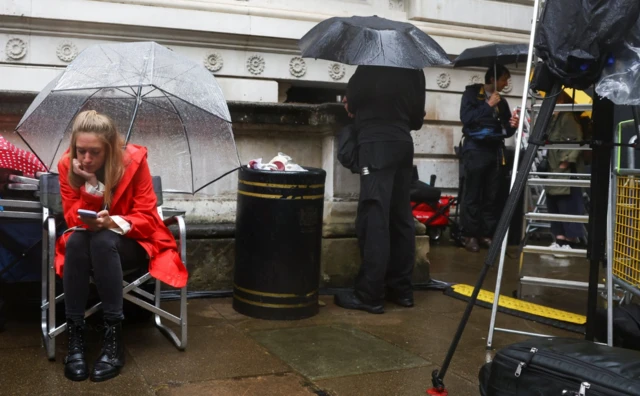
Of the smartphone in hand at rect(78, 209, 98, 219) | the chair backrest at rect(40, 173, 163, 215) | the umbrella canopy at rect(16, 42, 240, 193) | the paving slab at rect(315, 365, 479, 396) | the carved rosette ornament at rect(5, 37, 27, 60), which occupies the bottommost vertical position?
the paving slab at rect(315, 365, 479, 396)

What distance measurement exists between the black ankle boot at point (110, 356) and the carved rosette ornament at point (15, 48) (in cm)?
478

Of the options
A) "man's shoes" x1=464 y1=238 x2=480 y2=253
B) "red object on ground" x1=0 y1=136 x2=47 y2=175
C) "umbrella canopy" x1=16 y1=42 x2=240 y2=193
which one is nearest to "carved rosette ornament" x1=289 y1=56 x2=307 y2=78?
"man's shoes" x1=464 y1=238 x2=480 y2=253

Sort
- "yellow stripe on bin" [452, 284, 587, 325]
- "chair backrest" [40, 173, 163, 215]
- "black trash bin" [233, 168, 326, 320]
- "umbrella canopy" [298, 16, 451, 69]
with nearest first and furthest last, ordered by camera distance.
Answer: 1. "chair backrest" [40, 173, 163, 215]
2. "black trash bin" [233, 168, 326, 320]
3. "umbrella canopy" [298, 16, 451, 69]
4. "yellow stripe on bin" [452, 284, 587, 325]

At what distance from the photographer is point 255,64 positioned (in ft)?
28.7

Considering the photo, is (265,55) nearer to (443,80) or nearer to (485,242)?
(443,80)

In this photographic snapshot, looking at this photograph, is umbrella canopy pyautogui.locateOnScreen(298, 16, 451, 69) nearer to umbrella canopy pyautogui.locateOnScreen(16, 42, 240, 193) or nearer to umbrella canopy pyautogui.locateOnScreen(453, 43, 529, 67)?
umbrella canopy pyautogui.locateOnScreen(16, 42, 240, 193)

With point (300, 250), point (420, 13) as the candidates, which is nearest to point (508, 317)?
point (300, 250)

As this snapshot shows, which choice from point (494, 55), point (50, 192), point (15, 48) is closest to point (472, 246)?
point (494, 55)

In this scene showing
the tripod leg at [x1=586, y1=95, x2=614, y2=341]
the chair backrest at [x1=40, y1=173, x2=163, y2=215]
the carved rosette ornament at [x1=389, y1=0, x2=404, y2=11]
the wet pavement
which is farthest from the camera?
the carved rosette ornament at [x1=389, y1=0, x2=404, y2=11]

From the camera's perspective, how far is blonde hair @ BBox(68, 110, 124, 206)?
3855 mm

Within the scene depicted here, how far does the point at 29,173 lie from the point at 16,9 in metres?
3.53

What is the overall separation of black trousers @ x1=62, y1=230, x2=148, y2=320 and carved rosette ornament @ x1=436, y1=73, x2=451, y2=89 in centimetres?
700

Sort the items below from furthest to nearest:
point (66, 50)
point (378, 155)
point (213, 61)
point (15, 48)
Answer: point (213, 61), point (66, 50), point (15, 48), point (378, 155)

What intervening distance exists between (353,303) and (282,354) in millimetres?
1287
